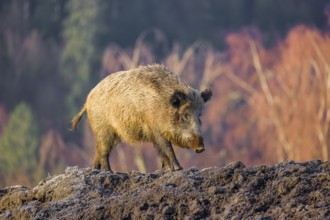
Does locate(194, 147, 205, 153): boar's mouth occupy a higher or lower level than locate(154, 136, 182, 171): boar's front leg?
lower

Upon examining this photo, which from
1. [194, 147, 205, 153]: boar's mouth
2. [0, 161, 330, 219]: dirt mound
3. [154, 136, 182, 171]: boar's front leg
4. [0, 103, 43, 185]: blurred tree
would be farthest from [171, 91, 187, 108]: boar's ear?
[0, 103, 43, 185]: blurred tree

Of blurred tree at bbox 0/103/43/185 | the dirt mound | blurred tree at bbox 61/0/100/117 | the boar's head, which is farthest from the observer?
blurred tree at bbox 61/0/100/117

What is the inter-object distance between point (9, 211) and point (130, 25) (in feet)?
300

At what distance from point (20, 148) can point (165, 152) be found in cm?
5712

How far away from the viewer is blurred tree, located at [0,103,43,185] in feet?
214

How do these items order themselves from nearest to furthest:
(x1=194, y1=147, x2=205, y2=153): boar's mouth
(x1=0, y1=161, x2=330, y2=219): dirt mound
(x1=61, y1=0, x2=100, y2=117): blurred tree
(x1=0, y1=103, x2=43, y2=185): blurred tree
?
(x1=0, y1=161, x2=330, y2=219): dirt mound < (x1=194, y1=147, x2=205, y2=153): boar's mouth < (x1=0, y1=103, x2=43, y2=185): blurred tree < (x1=61, y1=0, x2=100, y2=117): blurred tree

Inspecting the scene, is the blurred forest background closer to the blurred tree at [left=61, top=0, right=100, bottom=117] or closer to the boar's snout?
the blurred tree at [left=61, top=0, right=100, bottom=117]

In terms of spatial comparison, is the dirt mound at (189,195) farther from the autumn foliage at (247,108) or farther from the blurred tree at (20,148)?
the blurred tree at (20,148)

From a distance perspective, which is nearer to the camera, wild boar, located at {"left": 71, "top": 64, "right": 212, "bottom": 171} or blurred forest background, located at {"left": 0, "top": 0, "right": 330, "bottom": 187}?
wild boar, located at {"left": 71, "top": 64, "right": 212, "bottom": 171}

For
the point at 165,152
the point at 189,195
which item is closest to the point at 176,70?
the point at 165,152

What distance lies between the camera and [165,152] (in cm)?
1236

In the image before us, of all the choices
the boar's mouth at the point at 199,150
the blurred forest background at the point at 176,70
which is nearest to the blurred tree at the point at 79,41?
the blurred forest background at the point at 176,70

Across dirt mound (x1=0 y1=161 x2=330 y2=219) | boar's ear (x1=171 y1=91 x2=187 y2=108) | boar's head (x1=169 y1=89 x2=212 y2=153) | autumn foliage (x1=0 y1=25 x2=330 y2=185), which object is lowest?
dirt mound (x1=0 y1=161 x2=330 y2=219)

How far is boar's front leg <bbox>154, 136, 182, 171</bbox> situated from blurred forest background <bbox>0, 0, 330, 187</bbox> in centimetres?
3268
